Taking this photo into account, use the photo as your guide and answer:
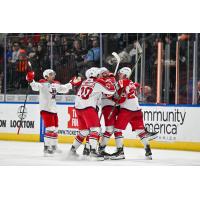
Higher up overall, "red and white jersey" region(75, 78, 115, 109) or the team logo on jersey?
"red and white jersey" region(75, 78, 115, 109)

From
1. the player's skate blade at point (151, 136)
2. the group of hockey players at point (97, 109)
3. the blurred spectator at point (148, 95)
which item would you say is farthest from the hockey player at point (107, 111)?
the blurred spectator at point (148, 95)

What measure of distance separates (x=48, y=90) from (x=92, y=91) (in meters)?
0.61

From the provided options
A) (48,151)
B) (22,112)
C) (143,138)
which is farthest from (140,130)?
(22,112)

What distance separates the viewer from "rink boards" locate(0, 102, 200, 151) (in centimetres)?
1012

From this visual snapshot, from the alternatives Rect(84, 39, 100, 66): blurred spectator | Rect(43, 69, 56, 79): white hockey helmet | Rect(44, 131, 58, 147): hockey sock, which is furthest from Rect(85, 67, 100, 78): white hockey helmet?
Rect(44, 131, 58, 147): hockey sock

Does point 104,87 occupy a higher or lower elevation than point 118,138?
higher

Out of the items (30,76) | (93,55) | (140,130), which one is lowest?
(140,130)

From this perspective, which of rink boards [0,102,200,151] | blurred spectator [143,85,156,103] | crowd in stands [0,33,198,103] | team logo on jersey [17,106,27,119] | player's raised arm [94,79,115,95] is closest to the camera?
player's raised arm [94,79,115,95]

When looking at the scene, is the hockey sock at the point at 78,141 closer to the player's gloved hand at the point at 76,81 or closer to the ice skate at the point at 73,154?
the ice skate at the point at 73,154

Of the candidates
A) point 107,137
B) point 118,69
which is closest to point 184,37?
point 118,69

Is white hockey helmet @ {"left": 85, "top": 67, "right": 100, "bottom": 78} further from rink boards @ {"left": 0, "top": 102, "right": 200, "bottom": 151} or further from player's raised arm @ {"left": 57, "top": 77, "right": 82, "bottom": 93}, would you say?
rink boards @ {"left": 0, "top": 102, "right": 200, "bottom": 151}

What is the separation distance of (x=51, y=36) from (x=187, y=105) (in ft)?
6.73

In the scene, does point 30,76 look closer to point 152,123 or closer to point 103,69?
point 103,69

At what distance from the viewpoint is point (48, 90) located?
9711 millimetres
